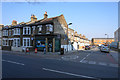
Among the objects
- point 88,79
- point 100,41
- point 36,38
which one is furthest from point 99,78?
point 100,41

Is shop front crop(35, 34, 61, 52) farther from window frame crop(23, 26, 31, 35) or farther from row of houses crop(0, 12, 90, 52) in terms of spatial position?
window frame crop(23, 26, 31, 35)

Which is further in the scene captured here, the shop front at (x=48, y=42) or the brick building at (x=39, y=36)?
the brick building at (x=39, y=36)

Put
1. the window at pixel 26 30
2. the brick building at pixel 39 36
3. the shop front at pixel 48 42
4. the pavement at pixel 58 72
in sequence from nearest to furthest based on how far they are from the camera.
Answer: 1. the pavement at pixel 58 72
2. the shop front at pixel 48 42
3. the brick building at pixel 39 36
4. the window at pixel 26 30

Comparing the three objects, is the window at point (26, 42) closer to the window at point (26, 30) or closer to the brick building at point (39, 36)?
the brick building at point (39, 36)

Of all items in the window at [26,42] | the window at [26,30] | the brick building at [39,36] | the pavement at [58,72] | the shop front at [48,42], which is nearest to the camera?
the pavement at [58,72]

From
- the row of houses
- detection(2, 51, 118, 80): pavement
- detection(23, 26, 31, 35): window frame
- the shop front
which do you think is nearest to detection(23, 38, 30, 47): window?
the row of houses

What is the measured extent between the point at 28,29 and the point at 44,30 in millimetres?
5839

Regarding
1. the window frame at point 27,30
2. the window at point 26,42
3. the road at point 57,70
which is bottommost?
the road at point 57,70

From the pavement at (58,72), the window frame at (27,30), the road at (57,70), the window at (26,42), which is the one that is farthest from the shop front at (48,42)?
the pavement at (58,72)

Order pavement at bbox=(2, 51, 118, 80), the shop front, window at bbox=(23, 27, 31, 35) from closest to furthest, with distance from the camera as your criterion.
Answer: pavement at bbox=(2, 51, 118, 80)
the shop front
window at bbox=(23, 27, 31, 35)

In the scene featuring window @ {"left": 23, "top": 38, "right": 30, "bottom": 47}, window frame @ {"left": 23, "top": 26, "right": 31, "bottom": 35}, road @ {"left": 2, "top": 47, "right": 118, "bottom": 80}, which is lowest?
road @ {"left": 2, "top": 47, "right": 118, "bottom": 80}

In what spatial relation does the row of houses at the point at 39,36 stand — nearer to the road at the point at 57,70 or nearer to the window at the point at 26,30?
the window at the point at 26,30

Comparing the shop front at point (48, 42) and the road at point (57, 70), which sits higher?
the shop front at point (48, 42)

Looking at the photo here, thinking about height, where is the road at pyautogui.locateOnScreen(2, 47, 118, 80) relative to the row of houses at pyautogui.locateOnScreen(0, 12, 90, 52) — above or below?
below
